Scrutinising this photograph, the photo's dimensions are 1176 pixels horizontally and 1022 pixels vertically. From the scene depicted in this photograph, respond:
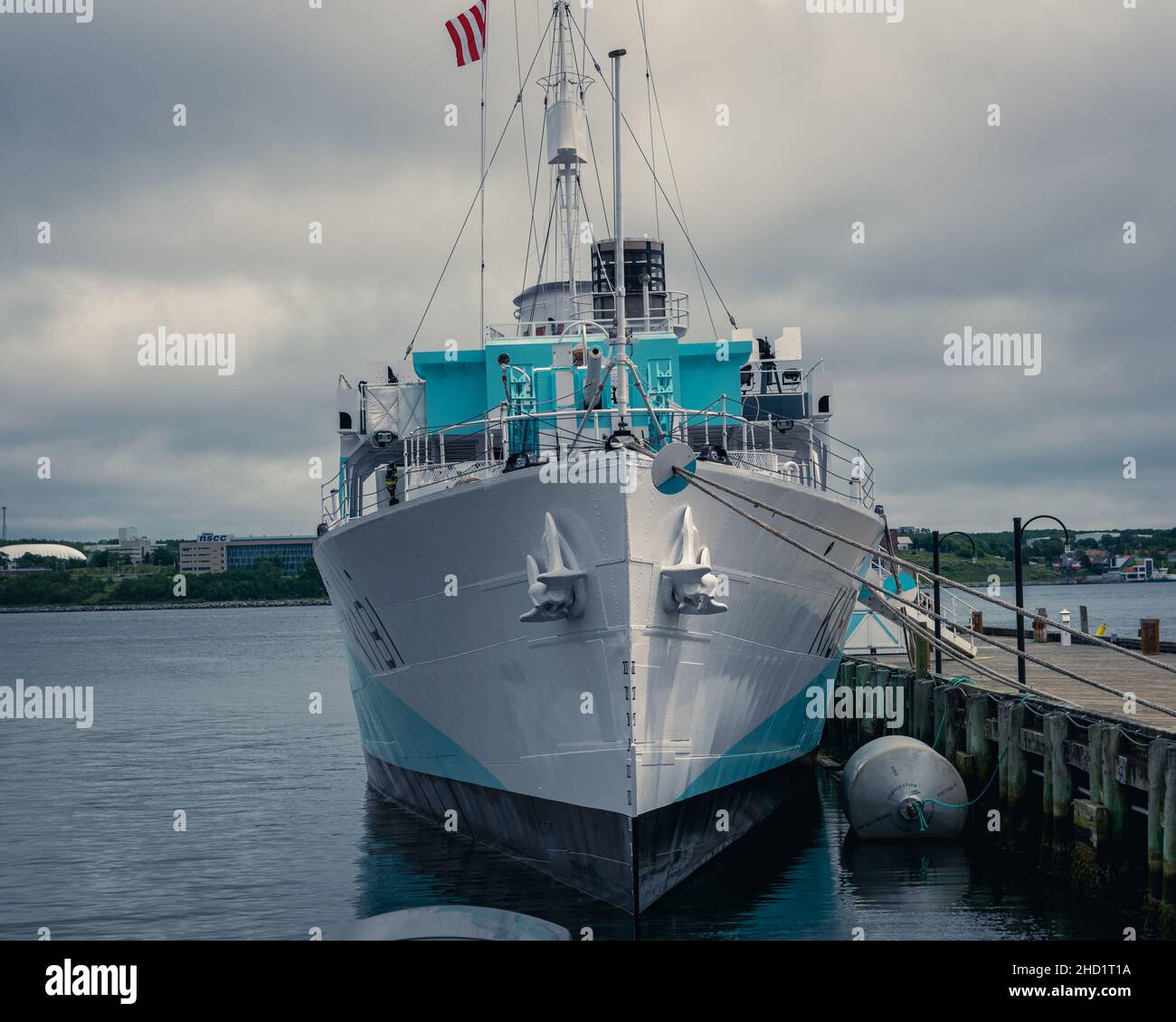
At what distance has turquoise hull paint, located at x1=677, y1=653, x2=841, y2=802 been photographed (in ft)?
40.0

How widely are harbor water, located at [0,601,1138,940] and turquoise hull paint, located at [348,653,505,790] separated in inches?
38.2

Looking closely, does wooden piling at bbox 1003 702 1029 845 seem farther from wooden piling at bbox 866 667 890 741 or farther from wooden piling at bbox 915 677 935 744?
wooden piling at bbox 866 667 890 741

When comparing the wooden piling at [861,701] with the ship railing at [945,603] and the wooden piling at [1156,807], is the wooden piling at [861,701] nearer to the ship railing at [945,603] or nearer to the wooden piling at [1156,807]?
the ship railing at [945,603]

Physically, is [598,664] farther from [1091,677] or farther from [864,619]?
[864,619]

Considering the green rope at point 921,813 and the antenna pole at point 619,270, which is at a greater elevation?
the antenna pole at point 619,270

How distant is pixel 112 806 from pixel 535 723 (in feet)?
40.5

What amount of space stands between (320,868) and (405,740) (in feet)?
6.98

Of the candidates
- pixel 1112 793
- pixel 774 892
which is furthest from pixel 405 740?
pixel 1112 793

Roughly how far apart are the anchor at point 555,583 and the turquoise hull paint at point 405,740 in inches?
102

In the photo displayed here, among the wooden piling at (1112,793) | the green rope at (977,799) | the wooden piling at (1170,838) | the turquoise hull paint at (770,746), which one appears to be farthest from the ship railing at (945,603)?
the wooden piling at (1170,838)

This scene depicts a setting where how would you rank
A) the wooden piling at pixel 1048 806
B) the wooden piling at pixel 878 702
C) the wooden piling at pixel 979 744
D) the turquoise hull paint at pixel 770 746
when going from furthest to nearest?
1. the wooden piling at pixel 878 702
2. the wooden piling at pixel 979 744
3. the wooden piling at pixel 1048 806
4. the turquoise hull paint at pixel 770 746

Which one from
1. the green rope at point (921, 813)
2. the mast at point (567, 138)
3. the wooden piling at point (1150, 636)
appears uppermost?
the mast at point (567, 138)

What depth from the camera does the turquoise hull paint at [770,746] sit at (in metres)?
12.2

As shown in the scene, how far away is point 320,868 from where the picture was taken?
1536cm
